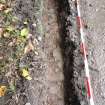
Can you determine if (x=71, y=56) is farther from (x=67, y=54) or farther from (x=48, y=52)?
(x=48, y=52)

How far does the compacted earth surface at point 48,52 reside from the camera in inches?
135

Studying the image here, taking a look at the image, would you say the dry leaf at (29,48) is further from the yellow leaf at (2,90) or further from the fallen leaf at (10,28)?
the yellow leaf at (2,90)

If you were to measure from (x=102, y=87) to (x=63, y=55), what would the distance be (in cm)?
83

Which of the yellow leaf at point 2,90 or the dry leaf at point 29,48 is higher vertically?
the dry leaf at point 29,48

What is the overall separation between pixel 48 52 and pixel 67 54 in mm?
356

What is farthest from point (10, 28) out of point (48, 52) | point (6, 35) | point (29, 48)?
point (48, 52)

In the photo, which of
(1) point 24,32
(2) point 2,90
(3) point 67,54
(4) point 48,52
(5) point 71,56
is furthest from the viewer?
(4) point 48,52

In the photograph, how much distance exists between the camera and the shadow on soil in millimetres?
3474

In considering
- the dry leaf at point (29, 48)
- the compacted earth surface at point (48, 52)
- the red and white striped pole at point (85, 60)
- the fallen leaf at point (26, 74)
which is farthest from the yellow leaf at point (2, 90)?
the red and white striped pole at point (85, 60)

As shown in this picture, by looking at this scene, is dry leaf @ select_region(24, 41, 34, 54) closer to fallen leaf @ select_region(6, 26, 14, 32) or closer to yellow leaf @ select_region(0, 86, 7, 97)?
fallen leaf @ select_region(6, 26, 14, 32)

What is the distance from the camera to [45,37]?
433 cm

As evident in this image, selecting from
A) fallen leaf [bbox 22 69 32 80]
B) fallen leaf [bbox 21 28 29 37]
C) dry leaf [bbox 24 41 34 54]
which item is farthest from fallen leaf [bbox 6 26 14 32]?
fallen leaf [bbox 22 69 32 80]

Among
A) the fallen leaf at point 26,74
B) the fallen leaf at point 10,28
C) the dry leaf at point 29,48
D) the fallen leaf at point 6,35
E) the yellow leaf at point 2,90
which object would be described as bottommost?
the yellow leaf at point 2,90

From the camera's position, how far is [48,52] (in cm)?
415
